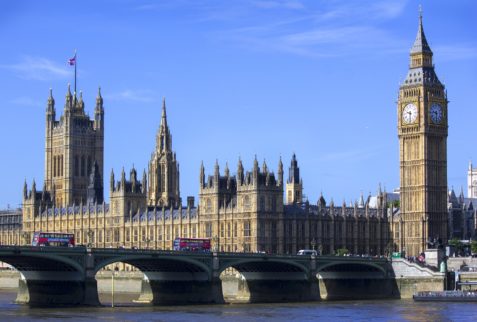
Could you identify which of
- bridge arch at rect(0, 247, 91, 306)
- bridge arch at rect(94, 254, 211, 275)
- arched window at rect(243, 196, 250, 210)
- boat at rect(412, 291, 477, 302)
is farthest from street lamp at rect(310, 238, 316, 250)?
bridge arch at rect(0, 247, 91, 306)

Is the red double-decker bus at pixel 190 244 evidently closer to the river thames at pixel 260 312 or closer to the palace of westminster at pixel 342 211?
the river thames at pixel 260 312

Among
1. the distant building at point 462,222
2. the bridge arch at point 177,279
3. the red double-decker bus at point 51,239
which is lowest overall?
the bridge arch at point 177,279

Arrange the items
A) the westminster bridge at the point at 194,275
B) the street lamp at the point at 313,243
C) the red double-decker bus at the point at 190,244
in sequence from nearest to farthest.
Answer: the westminster bridge at the point at 194,275, the red double-decker bus at the point at 190,244, the street lamp at the point at 313,243

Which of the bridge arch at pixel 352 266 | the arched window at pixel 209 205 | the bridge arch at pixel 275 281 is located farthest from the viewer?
the arched window at pixel 209 205

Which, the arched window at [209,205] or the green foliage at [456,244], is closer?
the arched window at [209,205]

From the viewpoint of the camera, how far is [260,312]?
359ft

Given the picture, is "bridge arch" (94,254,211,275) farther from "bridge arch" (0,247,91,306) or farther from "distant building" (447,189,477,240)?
"distant building" (447,189,477,240)

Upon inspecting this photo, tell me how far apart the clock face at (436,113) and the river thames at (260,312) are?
5129cm

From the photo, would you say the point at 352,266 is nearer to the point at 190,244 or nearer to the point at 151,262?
the point at 190,244

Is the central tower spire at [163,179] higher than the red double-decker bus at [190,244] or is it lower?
higher

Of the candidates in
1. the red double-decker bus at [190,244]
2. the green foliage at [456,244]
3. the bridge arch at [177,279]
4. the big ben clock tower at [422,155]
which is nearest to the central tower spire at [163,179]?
the big ben clock tower at [422,155]

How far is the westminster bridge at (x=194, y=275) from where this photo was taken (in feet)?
375

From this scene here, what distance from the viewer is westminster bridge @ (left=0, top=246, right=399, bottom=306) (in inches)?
4498

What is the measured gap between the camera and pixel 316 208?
566 feet
